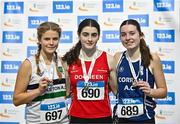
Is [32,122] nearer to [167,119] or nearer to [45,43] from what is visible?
[45,43]

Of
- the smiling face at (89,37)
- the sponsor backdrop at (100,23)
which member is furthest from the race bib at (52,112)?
the sponsor backdrop at (100,23)

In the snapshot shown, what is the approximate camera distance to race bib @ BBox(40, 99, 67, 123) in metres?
2.04

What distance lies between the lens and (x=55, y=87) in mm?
2082

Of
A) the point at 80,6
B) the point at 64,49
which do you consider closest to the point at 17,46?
the point at 64,49

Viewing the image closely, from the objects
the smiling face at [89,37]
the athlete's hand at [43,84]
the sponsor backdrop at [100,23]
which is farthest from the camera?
the sponsor backdrop at [100,23]

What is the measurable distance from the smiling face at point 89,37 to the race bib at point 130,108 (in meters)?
0.47

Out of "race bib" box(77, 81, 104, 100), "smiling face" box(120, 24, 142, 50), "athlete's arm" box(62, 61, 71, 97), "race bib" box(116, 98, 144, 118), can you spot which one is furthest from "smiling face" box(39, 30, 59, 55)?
"race bib" box(116, 98, 144, 118)

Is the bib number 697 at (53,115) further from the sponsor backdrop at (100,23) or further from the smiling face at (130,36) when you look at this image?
the sponsor backdrop at (100,23)

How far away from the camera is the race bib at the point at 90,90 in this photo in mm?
2197

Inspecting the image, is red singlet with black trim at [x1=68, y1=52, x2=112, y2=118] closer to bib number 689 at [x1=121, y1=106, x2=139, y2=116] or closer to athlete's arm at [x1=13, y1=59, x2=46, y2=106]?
bib number 689 at [x1=121, y1=106, x2=139, y2=116]

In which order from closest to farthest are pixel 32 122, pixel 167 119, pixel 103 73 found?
pixel 32 122, pixel 103 73, pixel 167 119

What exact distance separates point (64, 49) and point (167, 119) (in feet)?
4.24

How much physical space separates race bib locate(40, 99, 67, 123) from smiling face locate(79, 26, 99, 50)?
0.45 m

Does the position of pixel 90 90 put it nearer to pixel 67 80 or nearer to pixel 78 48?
pixel 67 80
